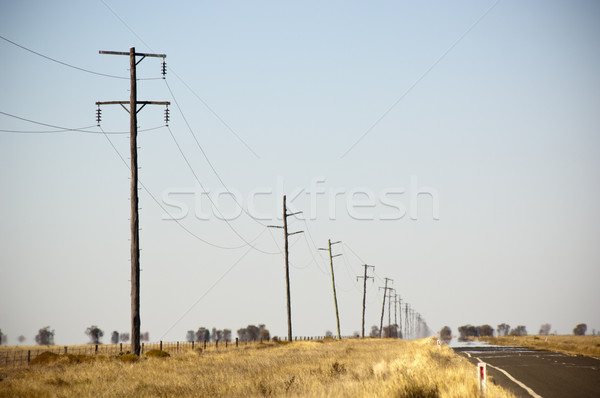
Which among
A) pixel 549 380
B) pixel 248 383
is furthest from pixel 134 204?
pixel 549 380

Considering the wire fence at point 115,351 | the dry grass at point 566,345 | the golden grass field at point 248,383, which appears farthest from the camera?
the wire fence at point 115,351

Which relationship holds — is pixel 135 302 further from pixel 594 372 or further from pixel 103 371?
pixel 594 372

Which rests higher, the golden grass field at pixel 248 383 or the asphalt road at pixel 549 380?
the golden grass field at pixel 248 383

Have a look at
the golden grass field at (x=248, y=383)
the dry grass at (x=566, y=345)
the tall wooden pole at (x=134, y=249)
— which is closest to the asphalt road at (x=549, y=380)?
the golden grass field at (x=248, y=383)

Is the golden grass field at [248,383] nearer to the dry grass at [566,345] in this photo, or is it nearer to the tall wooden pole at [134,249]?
the tall wooden pole at [134,249]

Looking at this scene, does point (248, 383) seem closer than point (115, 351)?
Yes

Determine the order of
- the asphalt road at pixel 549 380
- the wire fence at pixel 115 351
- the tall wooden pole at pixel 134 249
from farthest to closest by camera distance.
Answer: the wire fence at pixel 115 351 → the tall wooden pole at pixel 134 249 → the asphalt road at pixel 549 380

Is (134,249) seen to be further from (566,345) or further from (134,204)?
(566,345)

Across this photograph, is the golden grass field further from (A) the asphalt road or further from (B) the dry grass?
(B) the dry grass

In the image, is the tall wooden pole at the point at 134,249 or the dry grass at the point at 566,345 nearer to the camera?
the tall wooden pole at the point at 134,249

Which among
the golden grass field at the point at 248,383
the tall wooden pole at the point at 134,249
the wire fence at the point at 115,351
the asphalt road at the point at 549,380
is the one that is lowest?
the wire fence at the point at 115,351

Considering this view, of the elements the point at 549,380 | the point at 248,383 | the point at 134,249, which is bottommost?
the point at 549,380

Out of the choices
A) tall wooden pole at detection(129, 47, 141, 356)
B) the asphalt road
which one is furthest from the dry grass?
tall wooden pole at detection(129, 47, 141, 356)

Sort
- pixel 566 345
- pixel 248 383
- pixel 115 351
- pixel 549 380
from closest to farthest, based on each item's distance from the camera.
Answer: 1. pixel 248 383
2. pixel 549 380
3. pixel 566 345
4. pixel 115 351
